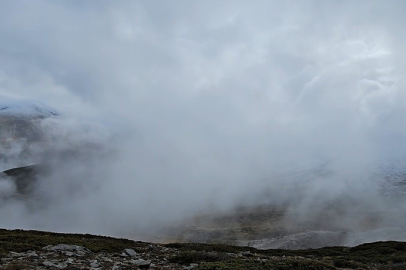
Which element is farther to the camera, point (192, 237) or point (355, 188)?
point (355, 188)

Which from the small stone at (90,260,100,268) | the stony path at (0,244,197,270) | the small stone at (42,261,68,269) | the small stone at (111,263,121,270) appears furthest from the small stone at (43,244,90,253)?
the small stone at (111,263,121,270)

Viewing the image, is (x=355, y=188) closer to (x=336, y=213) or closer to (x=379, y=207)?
(x=379, y=207)

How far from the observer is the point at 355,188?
182 m

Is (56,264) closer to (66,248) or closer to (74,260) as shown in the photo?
(74,260)

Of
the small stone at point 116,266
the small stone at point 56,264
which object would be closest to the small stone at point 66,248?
the small stone at point 56,264

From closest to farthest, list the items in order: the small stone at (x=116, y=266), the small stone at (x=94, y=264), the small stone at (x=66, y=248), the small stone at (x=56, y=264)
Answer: the small stone at (x=56, y=264) < the small stone at (x=116, y=266) < the small stone at (x=94, y=264) < the small stone at (x=66, y=248)

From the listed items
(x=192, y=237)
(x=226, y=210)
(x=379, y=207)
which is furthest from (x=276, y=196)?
(x=192, y=237)

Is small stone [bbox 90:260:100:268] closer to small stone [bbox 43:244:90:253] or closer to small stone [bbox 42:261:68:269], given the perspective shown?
small stone [bbox 42:261:68:269]

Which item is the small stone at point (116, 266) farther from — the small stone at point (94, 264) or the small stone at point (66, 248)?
the small stone at point (66, 248)

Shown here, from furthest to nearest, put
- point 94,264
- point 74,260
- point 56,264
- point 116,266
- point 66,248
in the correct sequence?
point 66,248
point 74,260
point 94,264
point 116,266
point 56,264

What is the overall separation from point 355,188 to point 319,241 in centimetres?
11798

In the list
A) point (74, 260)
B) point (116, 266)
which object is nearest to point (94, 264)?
point (116, 266)

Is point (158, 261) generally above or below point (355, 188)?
below

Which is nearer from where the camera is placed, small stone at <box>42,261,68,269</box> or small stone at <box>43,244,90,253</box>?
small stone at <box>42,261,68,269</box>
